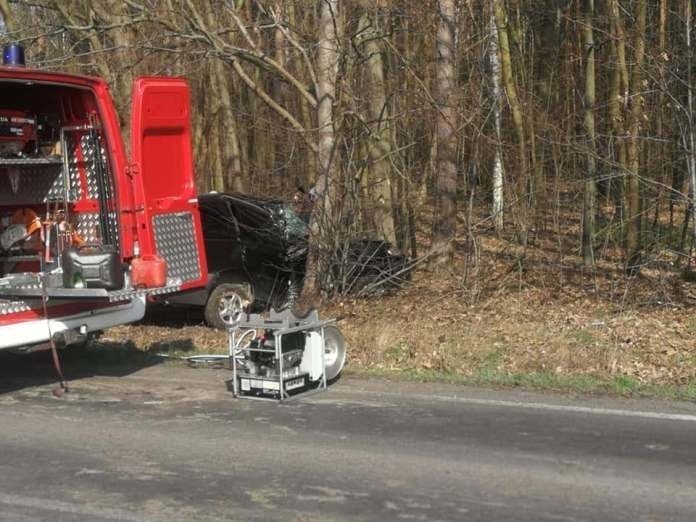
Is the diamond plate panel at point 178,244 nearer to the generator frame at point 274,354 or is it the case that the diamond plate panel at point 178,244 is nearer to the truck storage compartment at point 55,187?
the truck storage compartment at point 55,187

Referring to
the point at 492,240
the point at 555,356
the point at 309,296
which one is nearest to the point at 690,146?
the point at 492,240

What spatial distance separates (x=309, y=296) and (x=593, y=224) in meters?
4.94

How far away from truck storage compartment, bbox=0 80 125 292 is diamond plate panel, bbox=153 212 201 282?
0.40 meters

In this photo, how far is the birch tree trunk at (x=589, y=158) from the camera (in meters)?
13.4

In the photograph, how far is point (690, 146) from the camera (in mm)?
11797

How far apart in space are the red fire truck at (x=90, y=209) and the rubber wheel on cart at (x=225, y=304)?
10.1 feet

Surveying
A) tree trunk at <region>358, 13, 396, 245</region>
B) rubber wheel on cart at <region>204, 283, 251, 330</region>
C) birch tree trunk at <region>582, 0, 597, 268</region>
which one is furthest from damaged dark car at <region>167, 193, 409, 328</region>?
birch tree trunk at <region>582, 0, 597, 268</region>

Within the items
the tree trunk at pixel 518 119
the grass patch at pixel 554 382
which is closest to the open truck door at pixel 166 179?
the grass patch at pixel 554 382

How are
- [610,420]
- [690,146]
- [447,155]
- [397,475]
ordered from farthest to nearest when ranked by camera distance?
[447,155]
[690,146]
[610,420]
[397,475]

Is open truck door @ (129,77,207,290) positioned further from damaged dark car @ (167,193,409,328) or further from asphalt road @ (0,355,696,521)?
damaged dark car @ (167,193,409,328)

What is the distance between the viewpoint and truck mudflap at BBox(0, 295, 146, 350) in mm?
7999

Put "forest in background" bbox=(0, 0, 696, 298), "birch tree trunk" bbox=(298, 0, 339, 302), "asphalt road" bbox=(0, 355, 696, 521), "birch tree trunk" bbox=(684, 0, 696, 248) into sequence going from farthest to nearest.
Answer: "forest in background" bbox=(0, 0, 696, 298) → "birch tree trunk" bbox=(298, 0, 339, 302) → "birch tree trunk" bbox=(684, 0, 696, 248) → "asphalt road" bbox=(0, 355, 696, 521)

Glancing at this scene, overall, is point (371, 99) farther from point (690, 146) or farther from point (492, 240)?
point (690, 146)

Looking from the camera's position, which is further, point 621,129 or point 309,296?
point 621,129
